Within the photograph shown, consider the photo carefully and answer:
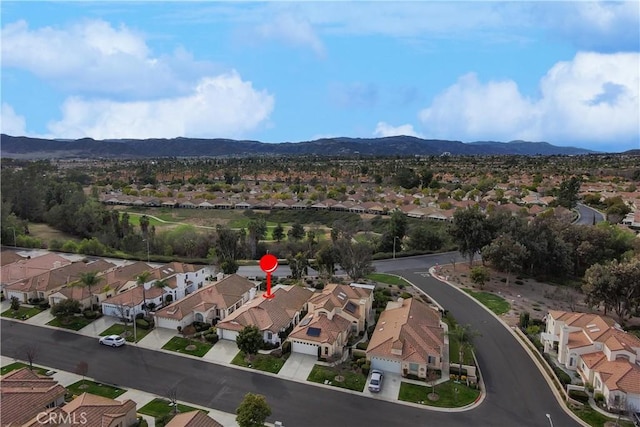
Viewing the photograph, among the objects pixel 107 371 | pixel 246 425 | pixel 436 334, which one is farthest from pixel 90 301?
pixel 436 334

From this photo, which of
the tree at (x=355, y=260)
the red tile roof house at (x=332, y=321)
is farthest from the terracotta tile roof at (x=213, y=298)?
the tree at (x=355, y=260)

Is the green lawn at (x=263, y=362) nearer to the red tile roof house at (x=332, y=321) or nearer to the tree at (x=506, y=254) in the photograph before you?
the red tile roof house at (x=332, y=321)

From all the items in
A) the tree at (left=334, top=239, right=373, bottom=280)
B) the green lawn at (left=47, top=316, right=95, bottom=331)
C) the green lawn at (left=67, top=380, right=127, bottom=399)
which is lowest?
the green lawn at (left=67, top=380, right=127, bottom=399)

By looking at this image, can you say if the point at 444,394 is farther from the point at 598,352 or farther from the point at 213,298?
the point at 213,298

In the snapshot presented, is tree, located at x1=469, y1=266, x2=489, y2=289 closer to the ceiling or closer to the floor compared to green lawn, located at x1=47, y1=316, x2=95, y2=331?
closer to the ceiling

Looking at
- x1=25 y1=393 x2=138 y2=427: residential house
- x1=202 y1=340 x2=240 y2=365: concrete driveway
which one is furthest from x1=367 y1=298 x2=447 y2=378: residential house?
x1=25 y1=393 x2=138 y2=427: residential house

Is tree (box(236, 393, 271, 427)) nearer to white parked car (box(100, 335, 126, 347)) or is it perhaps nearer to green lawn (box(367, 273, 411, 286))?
white parked car (box(100, 335, 126, 347))
